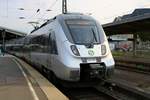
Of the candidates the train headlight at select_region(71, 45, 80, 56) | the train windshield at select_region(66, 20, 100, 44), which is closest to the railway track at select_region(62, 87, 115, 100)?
the train headlight at select_region(71, 45, 80, 56)

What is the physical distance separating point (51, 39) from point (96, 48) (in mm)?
2564

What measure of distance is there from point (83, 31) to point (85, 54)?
4.51 feet

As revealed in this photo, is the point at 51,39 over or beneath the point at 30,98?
over

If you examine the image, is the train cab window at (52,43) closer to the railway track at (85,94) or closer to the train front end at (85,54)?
the train front end at (85,54)

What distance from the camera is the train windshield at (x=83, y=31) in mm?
14953

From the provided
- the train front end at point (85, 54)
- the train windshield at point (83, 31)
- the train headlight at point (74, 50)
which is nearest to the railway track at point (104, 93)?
the train front end at point (85, 54)

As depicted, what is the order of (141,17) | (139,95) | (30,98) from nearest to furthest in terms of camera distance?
(30,98) < (139,95) < (141,17)

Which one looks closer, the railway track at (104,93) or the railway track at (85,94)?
the railway track at (104,93)

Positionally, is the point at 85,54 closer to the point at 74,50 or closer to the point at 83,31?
the point at 74,50

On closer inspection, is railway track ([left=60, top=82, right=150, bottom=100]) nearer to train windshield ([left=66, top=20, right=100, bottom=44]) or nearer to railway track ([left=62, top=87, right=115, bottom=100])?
railway track ([left=62, top=87, right=115, bottom=100])

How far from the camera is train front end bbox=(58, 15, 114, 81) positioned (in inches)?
555

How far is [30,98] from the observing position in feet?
36.5

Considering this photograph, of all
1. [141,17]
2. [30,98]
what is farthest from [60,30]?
[141,17]

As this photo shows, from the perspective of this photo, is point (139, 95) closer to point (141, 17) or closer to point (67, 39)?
point (67, 39)
